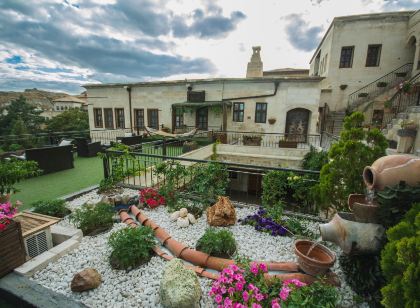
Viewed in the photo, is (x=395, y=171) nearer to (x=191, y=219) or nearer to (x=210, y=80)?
(x=191, y=219)

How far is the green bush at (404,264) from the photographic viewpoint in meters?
1.20

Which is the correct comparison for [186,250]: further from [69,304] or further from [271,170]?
[271,170]

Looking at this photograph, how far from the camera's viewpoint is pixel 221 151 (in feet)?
34.9

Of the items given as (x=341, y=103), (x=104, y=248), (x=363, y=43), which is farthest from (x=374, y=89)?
(x=104, y=248)

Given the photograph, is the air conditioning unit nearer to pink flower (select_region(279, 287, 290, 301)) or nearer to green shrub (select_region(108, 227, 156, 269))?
green shrub (select_region(108, 227, 156, 269))

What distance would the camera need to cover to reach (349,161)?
265cm

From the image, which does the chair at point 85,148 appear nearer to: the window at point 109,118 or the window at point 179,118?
the window at point 179,118

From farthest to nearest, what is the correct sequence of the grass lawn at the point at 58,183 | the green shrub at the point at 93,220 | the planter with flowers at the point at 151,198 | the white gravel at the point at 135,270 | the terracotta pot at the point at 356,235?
the grass lawn at the point at 58,183 → the planter with flowers at the point at 151,198 → the green shrub at the point at 93,220 → the white gravel at the point at 135,270 → the terracotta pot at the point at 356,235

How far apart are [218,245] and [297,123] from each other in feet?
35.5

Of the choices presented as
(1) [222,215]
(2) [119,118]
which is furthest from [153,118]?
(1) [222,215]

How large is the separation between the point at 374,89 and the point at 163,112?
48.8 feet

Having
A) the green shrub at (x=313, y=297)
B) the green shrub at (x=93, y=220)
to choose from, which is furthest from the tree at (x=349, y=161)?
the green shrub at (x=93, y=220)

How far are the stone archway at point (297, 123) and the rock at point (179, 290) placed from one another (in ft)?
35.8

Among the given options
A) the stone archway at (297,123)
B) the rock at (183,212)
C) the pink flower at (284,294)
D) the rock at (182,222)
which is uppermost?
the stone archway at (297,123)
